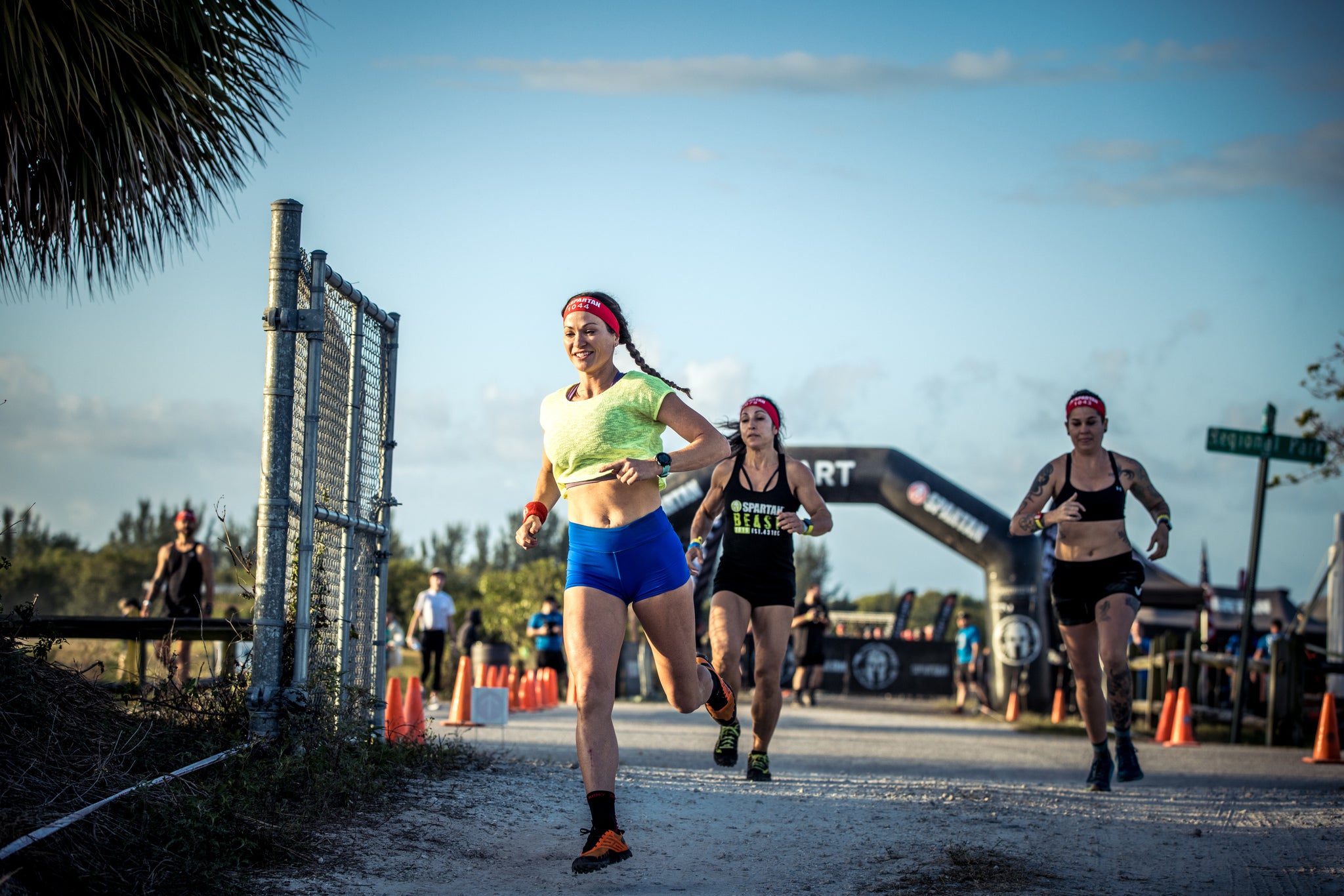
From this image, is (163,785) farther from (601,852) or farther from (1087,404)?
(1087,404)

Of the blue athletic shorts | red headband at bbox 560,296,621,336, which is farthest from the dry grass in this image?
red headband at bbox 560,296,621,336

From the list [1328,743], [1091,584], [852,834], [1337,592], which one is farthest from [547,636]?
[852,834]

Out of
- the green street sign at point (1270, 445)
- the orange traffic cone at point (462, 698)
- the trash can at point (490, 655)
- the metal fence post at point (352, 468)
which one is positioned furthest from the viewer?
the trash can at point (490, 655)

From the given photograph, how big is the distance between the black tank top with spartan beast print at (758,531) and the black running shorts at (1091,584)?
1719mm

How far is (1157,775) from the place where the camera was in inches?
387

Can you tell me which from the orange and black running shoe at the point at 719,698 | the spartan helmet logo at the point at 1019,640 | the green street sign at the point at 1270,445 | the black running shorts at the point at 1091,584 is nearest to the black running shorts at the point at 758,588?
the orange and black running shoe at the point at 719,698

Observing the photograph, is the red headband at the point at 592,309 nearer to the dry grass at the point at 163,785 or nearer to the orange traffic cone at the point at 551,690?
the dry grass at the point at 163,785

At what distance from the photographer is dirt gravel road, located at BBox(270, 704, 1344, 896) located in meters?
4.92

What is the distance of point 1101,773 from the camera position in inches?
318

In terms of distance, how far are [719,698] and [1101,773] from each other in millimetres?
3212

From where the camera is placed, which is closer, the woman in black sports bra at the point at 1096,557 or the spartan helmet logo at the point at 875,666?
the woman in black sports bra at the point at 1096,557

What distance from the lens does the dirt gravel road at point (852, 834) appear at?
16.1 feet

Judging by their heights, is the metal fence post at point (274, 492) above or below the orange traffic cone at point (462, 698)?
above

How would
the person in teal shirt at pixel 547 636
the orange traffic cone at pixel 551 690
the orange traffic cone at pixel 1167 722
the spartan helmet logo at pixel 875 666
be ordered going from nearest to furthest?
the orange traffic cone at pixel 1167 722
the orange traffic cone at pixel 551 690
the person in teal shirt at pixel 547 636
the spartan helmet logo at pixel 875 666
